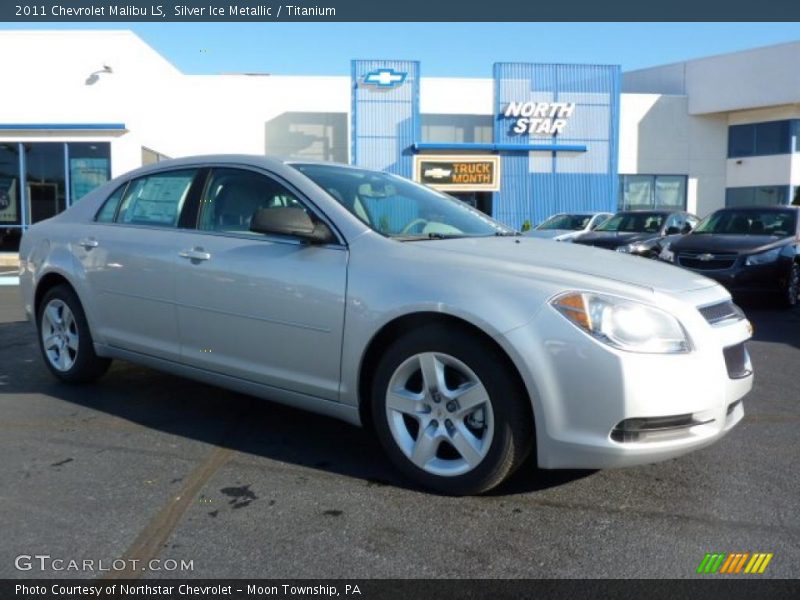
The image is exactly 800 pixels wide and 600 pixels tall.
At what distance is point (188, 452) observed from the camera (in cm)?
382

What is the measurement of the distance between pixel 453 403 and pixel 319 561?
2.94 ft

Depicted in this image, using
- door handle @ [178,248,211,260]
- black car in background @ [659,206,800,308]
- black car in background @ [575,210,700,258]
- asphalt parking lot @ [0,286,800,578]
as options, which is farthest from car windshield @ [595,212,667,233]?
door handle @ [178,248,211,260]

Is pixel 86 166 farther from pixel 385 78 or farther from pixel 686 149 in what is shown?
pixel 686 149

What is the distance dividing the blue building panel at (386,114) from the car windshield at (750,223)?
1959 centimetres

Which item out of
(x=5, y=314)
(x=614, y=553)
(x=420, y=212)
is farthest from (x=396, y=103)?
(x=614, y=553)

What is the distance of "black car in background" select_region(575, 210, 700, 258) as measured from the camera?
12.1m

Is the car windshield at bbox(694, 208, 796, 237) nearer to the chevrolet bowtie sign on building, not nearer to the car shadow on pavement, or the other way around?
the car shadow on pavement

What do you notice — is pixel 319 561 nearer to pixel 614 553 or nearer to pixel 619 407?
pixel 614 553

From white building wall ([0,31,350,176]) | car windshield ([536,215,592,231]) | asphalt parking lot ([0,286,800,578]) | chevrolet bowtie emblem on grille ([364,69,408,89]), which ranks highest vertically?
chevrolet bowtie emblem on grille ([364,69,408,89])

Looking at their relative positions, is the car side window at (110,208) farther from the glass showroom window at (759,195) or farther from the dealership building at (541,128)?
the glass showroom window at (759,195)

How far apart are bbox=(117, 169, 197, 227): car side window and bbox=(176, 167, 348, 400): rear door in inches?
10.0

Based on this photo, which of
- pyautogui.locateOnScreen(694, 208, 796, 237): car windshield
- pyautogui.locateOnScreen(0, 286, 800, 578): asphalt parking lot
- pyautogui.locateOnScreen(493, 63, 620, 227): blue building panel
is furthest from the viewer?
pyautogui.locateOnScreen(493, 63, 620, 227): blue building panel

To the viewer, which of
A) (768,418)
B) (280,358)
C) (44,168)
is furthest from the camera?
(44,168)

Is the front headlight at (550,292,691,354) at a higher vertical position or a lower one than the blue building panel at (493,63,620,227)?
lower
